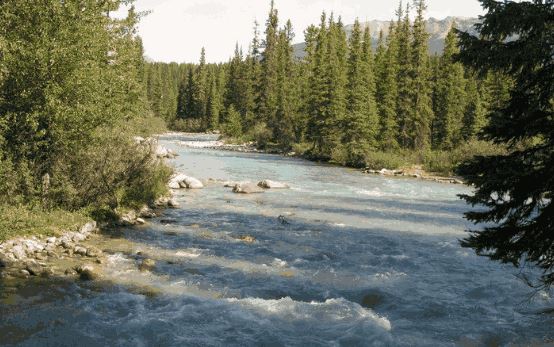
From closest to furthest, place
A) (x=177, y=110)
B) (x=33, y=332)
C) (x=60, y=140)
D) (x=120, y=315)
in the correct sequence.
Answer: (x=33, y=332) → (x=120, y=315) → (x=60, y=140) → (x=177, y=110)

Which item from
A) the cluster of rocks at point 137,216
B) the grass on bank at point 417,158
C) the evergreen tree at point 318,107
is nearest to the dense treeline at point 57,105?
the cluster of rocks at point 137,216

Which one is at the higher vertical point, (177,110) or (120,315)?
(177,110)

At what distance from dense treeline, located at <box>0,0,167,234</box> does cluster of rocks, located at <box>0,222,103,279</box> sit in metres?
1.60

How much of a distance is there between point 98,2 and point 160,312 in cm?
1244

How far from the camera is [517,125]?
8367 millimetres

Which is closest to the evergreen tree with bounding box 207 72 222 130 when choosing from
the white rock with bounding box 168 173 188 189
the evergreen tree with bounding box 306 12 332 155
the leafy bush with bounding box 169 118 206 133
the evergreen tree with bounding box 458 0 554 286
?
the leafy bush with bounding box 169 118 206 133

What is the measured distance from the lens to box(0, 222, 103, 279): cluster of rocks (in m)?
12.3

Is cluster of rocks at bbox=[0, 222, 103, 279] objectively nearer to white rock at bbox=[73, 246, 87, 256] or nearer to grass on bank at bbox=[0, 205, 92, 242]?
white rock at bbox=[73, 246, 87, 256]

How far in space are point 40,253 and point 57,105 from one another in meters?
4.36

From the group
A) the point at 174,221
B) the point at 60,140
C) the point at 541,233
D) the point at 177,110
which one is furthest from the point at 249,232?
the point at 177,110

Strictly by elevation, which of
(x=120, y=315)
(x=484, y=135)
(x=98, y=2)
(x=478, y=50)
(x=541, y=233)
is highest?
(x=98, y=2)

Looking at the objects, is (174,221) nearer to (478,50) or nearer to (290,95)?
(478,50)

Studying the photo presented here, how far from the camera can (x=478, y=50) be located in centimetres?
853

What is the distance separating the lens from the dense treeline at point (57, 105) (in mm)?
14289
